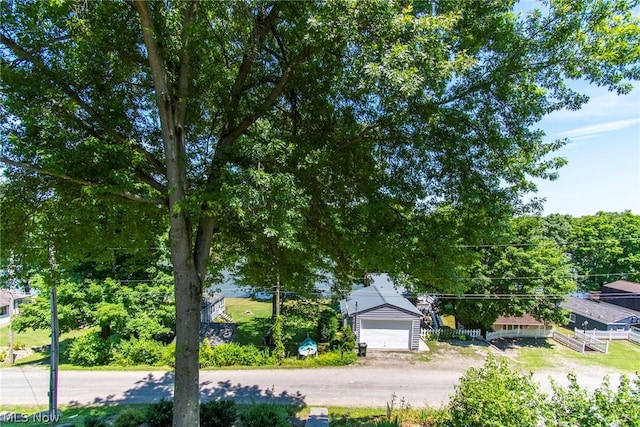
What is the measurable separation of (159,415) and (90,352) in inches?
472

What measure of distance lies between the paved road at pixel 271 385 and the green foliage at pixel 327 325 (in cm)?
297

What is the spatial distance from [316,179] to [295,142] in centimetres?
73

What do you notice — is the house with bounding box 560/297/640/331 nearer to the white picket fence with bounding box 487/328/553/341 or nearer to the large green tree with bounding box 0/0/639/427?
the white picket fence with bounding box 487/328/553/341

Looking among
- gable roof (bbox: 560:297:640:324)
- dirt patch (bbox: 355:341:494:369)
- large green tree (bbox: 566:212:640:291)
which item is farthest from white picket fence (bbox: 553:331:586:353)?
large green tree (bbox: 566:212:640:291)

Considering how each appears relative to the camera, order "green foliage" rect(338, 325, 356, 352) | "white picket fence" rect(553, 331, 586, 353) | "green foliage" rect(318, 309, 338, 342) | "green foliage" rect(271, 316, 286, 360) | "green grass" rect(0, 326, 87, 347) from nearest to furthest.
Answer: "green foliage" rect(271, 316, 286, 360), "green foliage" rect(338, 325, 356, 352), "green foliage" rect(318, 309, 338, 342), "white picket fence" rect(553, 331, 586, 353), "green grass" rect(0, 326, 87, 347)

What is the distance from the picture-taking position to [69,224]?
5672 millimetres

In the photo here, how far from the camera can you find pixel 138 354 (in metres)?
15.7

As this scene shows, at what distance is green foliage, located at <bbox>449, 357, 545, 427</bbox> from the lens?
4898 millimetres

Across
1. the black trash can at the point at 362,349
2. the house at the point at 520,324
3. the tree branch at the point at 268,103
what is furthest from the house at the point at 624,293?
the tree branch at the point at 268,103

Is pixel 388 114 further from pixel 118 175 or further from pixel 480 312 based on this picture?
pixel 480 312

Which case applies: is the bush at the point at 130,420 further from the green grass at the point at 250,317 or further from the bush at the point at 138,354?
the green grass at the point at 250,317

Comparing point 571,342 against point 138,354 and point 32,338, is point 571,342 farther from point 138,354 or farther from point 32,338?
point 32,338

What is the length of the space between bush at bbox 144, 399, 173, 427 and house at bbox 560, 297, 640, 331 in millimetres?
24783

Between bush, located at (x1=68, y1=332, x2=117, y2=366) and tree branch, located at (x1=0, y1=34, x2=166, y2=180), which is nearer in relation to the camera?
tree branch, located at (x1=0, y1=34, x2=166, y2=180)
